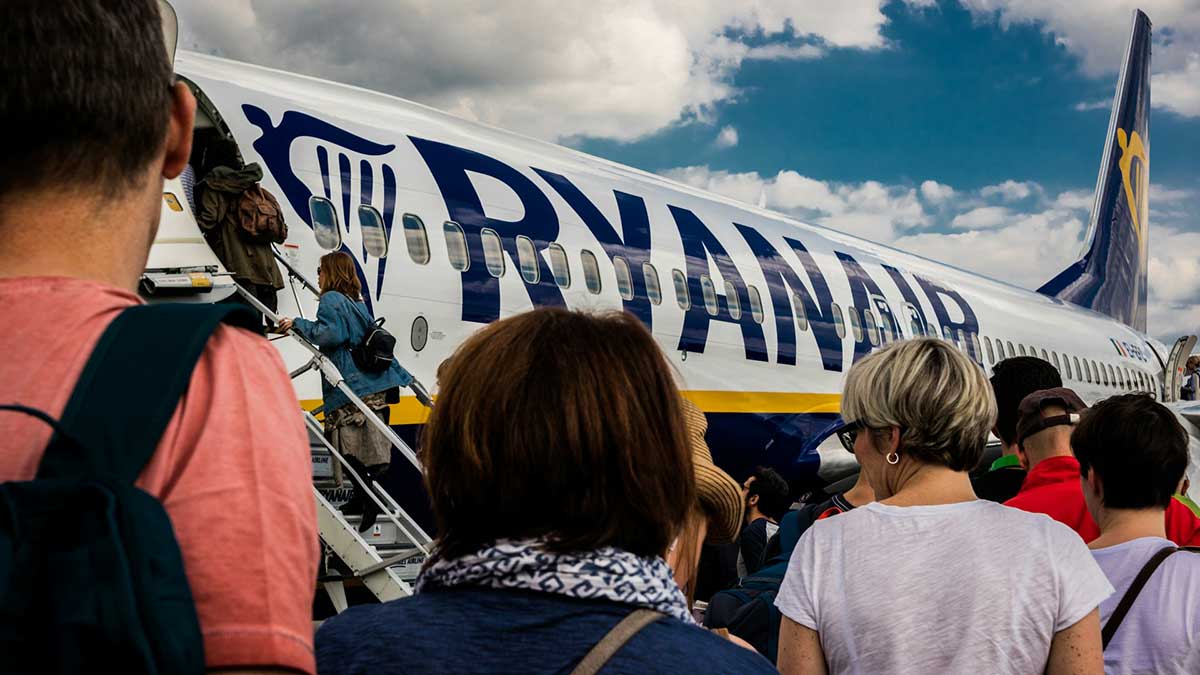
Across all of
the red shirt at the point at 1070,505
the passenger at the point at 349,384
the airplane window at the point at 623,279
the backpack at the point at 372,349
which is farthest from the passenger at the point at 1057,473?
the airplane window at the point at 623,279

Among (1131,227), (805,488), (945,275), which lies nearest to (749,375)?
(805,488)

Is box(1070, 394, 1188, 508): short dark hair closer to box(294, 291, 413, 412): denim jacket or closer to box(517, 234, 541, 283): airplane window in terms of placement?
box(294, 291, 413, 412): denim jacket

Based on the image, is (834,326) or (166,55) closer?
(166,55)

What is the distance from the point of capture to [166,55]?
1128 mm

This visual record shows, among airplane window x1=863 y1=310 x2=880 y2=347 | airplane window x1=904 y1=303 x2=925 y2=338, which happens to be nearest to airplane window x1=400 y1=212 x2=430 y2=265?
airplane window x1=863 y1=310 x2=880 y2=347

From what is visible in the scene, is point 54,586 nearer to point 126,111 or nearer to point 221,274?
point 126,111

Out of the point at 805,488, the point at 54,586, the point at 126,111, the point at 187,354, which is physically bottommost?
the point at 805,488

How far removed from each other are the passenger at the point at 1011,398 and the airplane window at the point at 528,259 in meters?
4.31

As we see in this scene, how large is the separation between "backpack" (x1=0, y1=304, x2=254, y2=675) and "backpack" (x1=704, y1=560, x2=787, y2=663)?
2006 mm

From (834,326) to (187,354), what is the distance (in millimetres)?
10692

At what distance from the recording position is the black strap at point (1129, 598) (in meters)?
2.51

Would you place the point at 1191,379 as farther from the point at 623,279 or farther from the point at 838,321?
the point at 623,279

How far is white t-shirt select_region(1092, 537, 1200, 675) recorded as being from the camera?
8.01 feet

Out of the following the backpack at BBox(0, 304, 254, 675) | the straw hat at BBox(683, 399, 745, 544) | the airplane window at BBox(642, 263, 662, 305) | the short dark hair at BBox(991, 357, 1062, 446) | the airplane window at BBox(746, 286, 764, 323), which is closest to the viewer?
the backpack at BBox(0, 304, 254, 675)
